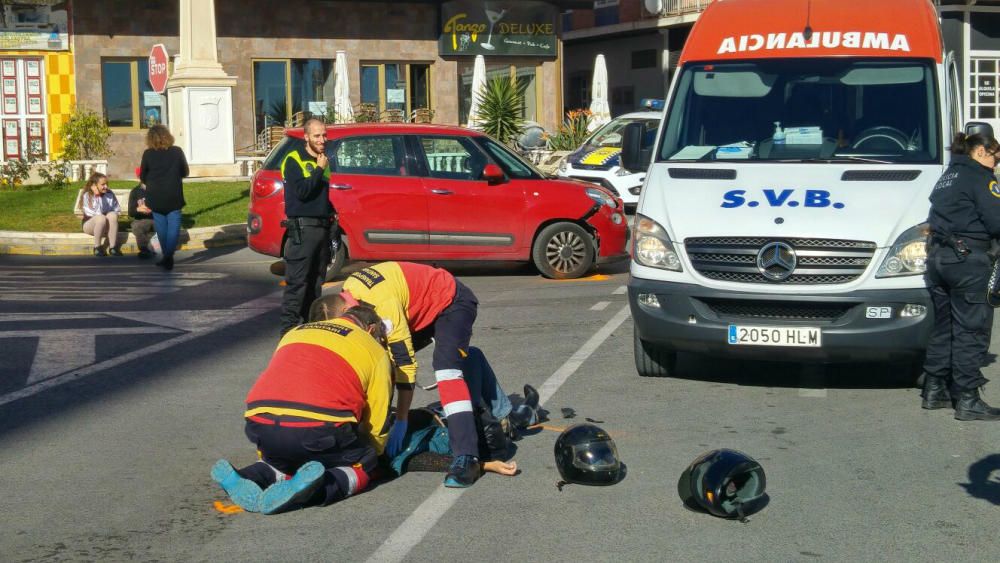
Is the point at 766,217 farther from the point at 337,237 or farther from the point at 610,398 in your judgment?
the point at 337,237

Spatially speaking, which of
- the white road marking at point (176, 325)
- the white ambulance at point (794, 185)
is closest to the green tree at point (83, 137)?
the white road marking at point (176, 325)

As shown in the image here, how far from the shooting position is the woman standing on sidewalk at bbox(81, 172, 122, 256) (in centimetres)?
1725

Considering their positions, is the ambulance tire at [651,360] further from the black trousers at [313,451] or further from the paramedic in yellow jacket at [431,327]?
the black trousers at [313,451]

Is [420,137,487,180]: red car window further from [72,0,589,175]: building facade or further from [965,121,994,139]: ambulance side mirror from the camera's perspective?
[72,0,589,175]: building facade

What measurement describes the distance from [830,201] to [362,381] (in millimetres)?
3400

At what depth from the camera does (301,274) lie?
32.3 feet

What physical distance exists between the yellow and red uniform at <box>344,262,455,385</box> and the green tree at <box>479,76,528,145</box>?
20.8 m

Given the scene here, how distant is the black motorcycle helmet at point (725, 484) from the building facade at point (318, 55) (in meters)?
26.0

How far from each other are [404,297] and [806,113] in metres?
3.97

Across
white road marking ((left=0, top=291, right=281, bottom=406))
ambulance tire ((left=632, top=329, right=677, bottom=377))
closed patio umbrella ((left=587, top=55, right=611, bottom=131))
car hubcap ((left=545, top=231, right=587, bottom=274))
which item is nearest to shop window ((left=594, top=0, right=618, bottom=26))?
closed patio umbrella ((left=587, top=55, right=611, bottom=131))

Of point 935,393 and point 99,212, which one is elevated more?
point 99,212

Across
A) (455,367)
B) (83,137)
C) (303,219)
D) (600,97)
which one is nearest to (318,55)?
(83,137)

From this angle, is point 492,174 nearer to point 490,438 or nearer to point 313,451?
point 490,438

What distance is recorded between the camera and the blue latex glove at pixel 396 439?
21.2 feet
